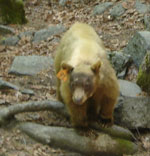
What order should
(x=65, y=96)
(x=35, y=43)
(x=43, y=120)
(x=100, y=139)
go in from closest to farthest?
(x=65, y=96) < (x=100, y=139) < (x=43, y=120) < (x=35, y=43)

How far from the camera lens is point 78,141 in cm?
510

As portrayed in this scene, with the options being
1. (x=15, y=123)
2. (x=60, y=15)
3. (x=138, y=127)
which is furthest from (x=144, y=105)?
(x=60, y=15)

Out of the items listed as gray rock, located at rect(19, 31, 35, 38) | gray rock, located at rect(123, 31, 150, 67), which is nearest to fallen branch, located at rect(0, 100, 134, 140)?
gray rock, located at rect(123, 31, 150, 67)

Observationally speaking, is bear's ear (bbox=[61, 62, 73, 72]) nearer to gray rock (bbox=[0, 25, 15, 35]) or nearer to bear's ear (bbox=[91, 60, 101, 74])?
bear's ear (bbox=[91, 60, 101, 74])

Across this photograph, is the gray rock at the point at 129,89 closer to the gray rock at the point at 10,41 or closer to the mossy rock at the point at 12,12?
the gray rock at the point at 10,41

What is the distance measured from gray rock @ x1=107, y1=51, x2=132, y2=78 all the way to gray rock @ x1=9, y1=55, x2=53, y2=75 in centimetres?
182

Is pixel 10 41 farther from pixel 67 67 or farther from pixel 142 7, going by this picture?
pixel 67 67

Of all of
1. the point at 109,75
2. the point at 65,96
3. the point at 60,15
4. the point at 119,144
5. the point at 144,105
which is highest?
the point at 60,15

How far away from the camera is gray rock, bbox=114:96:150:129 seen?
5.79 m

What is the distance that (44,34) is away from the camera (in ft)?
34.5

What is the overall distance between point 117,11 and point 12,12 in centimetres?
440

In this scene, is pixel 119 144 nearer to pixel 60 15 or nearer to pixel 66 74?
pixel 66 74

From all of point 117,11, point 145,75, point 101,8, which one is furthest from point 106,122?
point 101,8

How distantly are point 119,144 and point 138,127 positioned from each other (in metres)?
0.74
